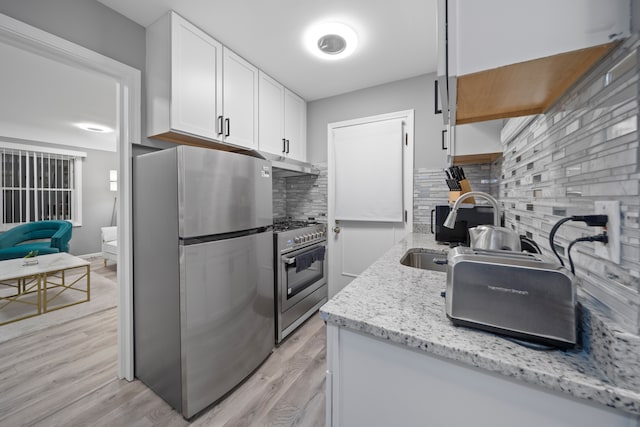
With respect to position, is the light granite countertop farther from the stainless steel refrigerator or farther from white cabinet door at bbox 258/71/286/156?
white cabinet door at bbox 258/71/286/156

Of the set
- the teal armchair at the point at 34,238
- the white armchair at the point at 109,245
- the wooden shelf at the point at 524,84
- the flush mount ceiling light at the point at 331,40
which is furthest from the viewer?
the white armchair at the point at 109,245

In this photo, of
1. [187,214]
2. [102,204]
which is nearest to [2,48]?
[187,214]

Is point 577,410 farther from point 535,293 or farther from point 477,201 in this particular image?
point 477,201

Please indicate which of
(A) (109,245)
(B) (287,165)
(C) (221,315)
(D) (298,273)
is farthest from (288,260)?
(A) (109,245)

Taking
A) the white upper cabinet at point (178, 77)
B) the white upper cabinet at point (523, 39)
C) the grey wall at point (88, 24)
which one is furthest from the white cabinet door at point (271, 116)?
the white upper cabinet at point (523, 39)

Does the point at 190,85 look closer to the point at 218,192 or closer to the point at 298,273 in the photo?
→ the point at 218,192

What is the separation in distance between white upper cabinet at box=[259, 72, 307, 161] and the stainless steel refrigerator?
754 mm

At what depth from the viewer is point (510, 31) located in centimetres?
56

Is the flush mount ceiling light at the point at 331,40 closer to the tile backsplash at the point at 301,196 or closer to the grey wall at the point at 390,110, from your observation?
the grey wall at the point at 390,110

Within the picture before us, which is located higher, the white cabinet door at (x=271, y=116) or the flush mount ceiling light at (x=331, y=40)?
the flush mount ceiling light at (x=331, y=40)

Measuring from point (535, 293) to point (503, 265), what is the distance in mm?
78

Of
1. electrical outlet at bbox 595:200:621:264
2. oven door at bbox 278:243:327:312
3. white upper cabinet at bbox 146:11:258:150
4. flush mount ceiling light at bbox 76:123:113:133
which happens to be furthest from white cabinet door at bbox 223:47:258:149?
flush mount ceiling light at bbox 76:123:113:133

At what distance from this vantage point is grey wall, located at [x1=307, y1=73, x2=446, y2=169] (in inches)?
93.5

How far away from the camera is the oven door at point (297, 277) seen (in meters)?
2.12
